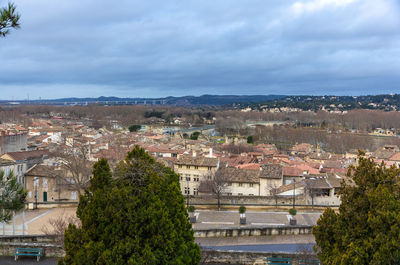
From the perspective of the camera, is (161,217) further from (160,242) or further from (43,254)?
(43,254)

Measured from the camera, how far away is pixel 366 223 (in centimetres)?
793

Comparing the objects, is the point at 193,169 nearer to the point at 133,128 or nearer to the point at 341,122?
the point at 133,128

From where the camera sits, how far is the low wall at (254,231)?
16.2 m

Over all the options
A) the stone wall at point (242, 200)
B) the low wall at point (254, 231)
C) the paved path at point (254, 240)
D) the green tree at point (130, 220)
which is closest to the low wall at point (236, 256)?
the paved path at point (254, 240)

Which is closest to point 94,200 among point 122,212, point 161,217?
point 122,212

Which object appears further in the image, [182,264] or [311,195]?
[311,195]

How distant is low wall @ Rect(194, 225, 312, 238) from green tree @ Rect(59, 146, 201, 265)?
29.3 feet

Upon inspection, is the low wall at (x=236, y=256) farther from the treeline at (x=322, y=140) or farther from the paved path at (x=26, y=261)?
the treeline at (x=322, y=140)

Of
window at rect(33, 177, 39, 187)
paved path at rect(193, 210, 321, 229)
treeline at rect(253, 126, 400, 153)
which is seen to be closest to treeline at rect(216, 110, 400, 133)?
treeline at rect(253, 126, 400, 153)

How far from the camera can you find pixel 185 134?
9538cm

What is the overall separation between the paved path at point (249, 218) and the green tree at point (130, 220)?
453 inches

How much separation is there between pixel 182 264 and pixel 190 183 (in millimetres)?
26789

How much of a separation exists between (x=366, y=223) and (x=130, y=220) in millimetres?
5299

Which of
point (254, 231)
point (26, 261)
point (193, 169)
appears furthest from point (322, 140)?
point (26, 261)
